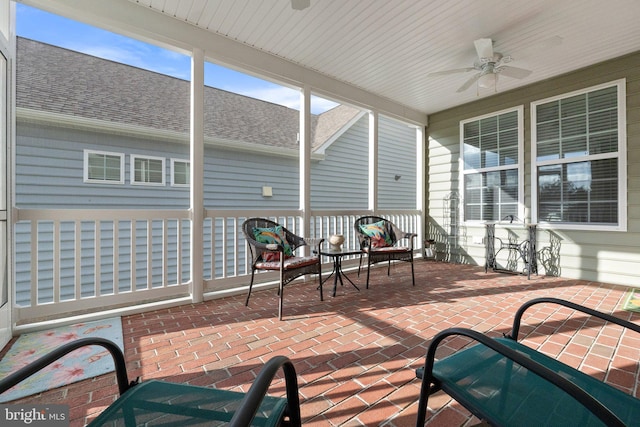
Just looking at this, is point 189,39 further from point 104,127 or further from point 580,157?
point 580,157

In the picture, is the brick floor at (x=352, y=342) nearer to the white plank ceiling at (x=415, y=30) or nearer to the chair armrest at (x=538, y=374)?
the chair armrest at (x=538, y=374)

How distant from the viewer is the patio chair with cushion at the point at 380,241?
3.81m

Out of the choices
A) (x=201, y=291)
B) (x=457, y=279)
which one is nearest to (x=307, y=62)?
(x=201, y=291)

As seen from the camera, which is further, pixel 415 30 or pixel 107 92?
pixel 415 30

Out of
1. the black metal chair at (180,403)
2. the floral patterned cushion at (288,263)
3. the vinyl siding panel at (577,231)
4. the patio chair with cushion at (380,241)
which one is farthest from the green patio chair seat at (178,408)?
the vinyl siding panel at (577,231)

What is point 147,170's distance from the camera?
302 cm

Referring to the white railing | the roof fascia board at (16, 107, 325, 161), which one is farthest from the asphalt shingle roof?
the white railing

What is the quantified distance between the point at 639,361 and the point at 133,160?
4427mm

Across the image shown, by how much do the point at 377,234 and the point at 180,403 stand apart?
3477 millimetres

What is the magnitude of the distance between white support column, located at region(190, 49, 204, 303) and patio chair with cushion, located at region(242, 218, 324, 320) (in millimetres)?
546

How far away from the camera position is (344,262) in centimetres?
485

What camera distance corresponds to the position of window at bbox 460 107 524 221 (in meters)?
4.91

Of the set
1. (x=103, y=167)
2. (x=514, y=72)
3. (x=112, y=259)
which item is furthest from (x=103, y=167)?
(x=514, y=72)

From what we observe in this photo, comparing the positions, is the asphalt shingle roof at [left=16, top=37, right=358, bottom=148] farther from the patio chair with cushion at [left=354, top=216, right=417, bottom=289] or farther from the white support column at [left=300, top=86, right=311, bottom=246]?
the patio chair with cushion at [left=354, top=216, right=417, bottom=289]
